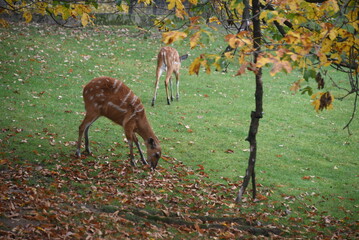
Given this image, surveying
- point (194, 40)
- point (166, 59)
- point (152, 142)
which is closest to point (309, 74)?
point (194, 40)

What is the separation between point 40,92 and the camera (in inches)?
572

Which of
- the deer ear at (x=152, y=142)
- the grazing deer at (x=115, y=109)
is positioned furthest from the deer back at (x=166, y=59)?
the deer ear at (x=152, y=142)

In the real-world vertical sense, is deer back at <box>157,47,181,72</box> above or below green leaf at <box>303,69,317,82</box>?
below

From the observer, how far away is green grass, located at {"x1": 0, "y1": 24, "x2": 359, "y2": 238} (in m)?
9.31

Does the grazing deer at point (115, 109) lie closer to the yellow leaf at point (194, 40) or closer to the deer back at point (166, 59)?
the yellow leaf at point (194, 40)

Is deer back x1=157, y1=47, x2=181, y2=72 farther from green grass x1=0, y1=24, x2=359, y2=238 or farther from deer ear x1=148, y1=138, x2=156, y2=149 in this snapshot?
deer ear x1=148, y1=138, x2=156, y2=149

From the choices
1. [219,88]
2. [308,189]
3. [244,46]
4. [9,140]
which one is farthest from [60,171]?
[219,88]

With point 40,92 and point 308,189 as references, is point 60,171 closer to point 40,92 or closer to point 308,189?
point 308,189

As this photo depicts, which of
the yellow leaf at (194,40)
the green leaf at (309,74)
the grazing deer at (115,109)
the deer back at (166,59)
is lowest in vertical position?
the grazing deer at (115,109)

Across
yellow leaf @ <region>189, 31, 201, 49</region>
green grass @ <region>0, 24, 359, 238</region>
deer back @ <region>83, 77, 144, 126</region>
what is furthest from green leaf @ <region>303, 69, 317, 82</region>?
deer back @ <region>83, 77, 144, 126</region>

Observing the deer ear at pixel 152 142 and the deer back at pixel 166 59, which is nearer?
the deer ear at pixel 152 142

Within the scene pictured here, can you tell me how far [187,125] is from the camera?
13.5m

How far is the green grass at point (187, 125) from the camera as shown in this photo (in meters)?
9.31

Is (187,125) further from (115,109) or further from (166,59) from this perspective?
(115,109)
